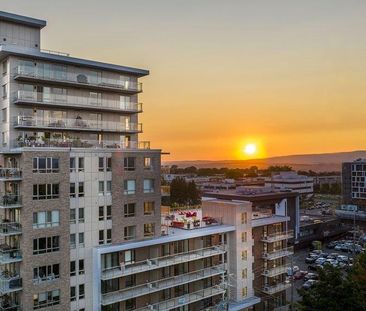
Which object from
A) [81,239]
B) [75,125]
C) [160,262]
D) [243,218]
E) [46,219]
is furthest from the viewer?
[243,218]

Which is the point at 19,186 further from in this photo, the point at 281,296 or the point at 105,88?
the point at 281,296

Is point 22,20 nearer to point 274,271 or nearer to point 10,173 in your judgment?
point 10,173

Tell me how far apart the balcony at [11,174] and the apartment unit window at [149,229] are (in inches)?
528

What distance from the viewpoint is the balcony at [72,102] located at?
39.3m

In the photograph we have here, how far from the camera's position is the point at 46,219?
35.4 metres

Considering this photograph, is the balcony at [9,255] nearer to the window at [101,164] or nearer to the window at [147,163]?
the window at [101,164]

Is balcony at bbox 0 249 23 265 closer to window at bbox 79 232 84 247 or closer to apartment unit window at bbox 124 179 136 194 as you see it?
window at bbox 79 232 84 247

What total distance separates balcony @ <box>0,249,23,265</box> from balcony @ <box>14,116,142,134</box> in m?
11.6

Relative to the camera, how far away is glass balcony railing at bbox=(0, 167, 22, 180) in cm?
3488

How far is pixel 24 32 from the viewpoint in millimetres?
42906

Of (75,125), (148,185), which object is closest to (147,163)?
(148,185)

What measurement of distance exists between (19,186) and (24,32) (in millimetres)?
17498

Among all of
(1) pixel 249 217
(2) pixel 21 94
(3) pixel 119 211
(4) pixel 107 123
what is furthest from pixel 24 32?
(1) pixel 249 217

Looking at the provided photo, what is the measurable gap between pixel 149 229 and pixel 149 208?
2.13 meters
